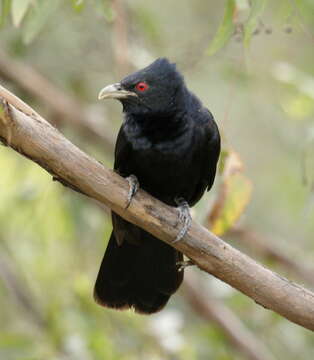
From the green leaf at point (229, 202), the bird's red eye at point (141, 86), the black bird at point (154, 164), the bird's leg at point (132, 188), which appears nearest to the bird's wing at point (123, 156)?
the black bird at point (154, 164)

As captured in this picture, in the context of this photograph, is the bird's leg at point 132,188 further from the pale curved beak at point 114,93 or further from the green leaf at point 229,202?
the green leaf at point 229,202

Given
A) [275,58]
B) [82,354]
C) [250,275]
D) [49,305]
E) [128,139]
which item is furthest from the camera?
[275,58]

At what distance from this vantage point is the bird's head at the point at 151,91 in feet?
15.4

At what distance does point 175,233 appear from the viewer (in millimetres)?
3871

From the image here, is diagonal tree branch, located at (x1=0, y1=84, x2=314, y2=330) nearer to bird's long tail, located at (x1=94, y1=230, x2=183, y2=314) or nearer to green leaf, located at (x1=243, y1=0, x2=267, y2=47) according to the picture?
bird's long tail, located at (x1=94, y1=230, x2=183, y2=314)

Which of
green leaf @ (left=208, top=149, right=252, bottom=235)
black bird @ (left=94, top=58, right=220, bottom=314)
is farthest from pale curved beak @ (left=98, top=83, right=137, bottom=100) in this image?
green leaf @ (left=208, top=149, right=252, bottom=235)

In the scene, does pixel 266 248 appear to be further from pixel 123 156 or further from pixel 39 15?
pixel 39 15

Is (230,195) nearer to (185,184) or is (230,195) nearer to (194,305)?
(185,184)

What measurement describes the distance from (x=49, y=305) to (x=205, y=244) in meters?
2.80

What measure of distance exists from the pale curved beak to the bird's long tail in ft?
2.81

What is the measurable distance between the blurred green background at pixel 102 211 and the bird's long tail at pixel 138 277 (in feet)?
2.11

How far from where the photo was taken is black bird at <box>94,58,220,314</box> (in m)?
4.55

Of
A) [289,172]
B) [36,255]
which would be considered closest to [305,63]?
[289,172]

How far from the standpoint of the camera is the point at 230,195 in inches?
190
